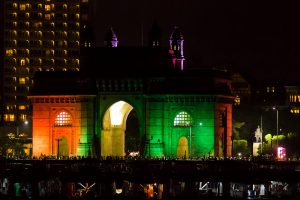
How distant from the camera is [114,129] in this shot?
121438mm

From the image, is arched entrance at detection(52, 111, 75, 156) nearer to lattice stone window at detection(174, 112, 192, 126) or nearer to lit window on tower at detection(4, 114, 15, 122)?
lattice stone window at detection(174, 112, 192, 126)

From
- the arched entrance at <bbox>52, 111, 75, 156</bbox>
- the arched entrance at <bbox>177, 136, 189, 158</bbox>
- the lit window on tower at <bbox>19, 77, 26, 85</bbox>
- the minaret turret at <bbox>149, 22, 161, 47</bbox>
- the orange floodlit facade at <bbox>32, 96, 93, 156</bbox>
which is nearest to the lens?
the arched entrance at <bbox>177, 136, 189, 158</bbox>

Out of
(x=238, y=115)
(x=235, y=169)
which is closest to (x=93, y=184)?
(x=235, y=169)

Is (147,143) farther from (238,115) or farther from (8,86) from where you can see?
(8,86)

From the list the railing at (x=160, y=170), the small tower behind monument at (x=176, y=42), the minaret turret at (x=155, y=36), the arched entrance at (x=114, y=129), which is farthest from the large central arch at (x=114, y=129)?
the railing at (x=160, y=170)

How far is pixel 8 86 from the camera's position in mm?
171250

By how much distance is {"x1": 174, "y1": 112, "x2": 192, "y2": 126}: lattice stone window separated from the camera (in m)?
115

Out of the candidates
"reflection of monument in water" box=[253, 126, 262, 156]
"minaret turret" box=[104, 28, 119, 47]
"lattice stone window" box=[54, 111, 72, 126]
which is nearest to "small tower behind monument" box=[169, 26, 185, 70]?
"minaret turret" box=[104, 28, 119, 47]

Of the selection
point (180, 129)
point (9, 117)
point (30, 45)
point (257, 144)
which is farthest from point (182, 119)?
point (30, 45)

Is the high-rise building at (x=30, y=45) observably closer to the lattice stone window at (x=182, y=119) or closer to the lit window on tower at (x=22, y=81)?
the lit window on tower at (x=22, y=81)

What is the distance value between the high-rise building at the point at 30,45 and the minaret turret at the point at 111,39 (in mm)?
45417

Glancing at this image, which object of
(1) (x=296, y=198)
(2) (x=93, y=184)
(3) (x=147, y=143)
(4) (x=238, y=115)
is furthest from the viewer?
(4) (x=238, y=115)

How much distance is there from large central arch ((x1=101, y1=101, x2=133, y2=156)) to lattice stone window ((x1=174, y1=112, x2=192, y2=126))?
285 inches

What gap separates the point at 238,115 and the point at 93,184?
51978 millimetres
